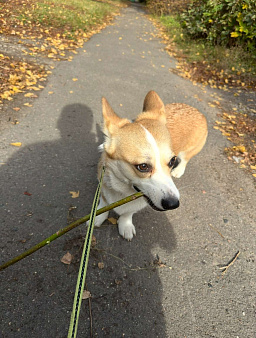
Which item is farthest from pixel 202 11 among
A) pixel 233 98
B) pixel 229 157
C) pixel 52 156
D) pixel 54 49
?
pixel 52 156

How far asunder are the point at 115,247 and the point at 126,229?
0.23 meters

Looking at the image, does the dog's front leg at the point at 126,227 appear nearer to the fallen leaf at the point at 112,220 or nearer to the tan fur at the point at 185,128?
the fallen leaf at the point at 112,220

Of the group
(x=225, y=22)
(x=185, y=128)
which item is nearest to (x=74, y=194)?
(x=185, y=128)

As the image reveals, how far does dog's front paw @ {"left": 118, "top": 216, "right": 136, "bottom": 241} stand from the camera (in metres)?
2.50

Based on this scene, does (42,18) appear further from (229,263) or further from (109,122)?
(229,263)

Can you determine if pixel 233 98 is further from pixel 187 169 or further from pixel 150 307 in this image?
pixel 150 307

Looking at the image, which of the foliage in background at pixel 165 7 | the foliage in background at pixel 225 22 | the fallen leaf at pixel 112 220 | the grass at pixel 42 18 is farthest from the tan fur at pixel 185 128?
the foliage in background at pixel 165 7

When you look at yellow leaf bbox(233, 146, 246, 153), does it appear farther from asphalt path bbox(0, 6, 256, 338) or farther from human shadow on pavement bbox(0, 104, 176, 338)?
human shadow on pavement bbox(0, 104, 176, 338)

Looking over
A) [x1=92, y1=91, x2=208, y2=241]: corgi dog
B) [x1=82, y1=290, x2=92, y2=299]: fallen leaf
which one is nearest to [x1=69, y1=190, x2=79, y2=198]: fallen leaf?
[x1=92, y1=91, x2=208, y2=241]: corgi dog

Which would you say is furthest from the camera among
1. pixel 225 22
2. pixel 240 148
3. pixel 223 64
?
pixel 225 22

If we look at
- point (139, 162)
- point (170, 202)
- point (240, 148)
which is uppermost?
point (139, 162)

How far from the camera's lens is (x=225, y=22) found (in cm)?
755

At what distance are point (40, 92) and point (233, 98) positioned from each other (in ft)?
16.4

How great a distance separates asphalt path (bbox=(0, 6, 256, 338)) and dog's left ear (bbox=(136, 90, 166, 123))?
118 centimetres
